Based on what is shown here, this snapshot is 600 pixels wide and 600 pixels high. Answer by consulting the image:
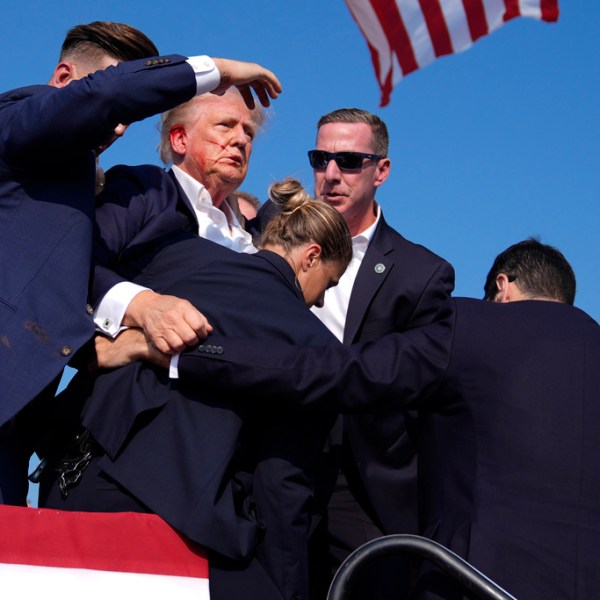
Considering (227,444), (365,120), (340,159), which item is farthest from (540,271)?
(365,120)

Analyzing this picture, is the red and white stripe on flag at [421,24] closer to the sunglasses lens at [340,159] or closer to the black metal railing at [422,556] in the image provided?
the sunglasses lens at [340,159]

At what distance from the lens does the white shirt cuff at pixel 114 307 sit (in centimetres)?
351

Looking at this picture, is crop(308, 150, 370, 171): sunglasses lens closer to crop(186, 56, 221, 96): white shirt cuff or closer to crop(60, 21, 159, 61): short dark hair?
crop(60, 21, 159, 61): short dark hair

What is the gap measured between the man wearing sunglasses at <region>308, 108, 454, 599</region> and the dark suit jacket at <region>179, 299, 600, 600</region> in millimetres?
401

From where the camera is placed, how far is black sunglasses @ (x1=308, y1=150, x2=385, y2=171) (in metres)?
6.65

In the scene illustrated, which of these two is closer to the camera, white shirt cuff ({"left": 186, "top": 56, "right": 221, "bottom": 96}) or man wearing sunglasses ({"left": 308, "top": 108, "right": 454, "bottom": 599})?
white shirt cuff ({"left": 186, "top": 56, "right": 221, "bottom": 96})

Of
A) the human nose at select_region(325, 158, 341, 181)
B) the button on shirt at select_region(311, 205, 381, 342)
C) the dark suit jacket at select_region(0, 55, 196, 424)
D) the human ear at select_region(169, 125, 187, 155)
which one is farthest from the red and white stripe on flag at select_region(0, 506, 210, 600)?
the human nose at select_region(325, 158, 341, 181)

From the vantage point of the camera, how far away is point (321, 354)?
3.39 meters

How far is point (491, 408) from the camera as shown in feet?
10.8

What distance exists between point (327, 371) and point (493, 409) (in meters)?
0.52

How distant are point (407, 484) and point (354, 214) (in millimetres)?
2380

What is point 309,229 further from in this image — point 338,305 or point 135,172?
point 338,305

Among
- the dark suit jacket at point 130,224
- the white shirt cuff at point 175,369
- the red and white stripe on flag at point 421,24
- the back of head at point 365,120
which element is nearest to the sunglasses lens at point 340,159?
the back of head at point 365,120

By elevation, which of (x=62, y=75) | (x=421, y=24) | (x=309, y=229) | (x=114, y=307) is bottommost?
(x=114, y=307)
